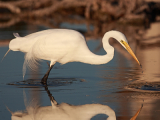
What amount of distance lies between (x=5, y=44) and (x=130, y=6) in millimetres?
8141

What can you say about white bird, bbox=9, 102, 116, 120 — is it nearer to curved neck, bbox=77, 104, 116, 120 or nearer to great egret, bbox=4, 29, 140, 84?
curved neck, bbox=77, 104, 116, 120

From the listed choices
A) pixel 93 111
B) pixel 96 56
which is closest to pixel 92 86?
pixel 96 56

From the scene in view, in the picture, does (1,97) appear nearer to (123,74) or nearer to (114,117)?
(114,117)

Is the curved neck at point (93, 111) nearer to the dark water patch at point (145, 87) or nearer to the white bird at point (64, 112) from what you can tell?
Answer: the white bird at point (64, 112)

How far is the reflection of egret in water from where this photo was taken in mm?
4809

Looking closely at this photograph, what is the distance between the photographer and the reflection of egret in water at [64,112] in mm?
4809

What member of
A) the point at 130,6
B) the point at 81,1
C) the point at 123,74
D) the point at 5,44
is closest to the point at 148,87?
the point at 123,74

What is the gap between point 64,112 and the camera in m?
5.02

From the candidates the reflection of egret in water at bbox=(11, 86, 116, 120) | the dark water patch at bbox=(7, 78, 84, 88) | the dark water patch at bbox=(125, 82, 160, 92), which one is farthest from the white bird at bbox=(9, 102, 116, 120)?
the dark water patch at bbox=(7, 78, 84, 88)

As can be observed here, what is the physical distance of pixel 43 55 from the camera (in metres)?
7.03

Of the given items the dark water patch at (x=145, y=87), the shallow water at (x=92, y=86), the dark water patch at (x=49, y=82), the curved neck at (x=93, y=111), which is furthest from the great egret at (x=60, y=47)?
the curved neck at (x=93, y=111)

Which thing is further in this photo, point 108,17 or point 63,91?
point 108,17

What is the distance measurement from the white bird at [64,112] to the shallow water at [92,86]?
0.12m

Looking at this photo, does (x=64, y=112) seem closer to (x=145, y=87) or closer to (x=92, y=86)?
(x=92, y=86)
